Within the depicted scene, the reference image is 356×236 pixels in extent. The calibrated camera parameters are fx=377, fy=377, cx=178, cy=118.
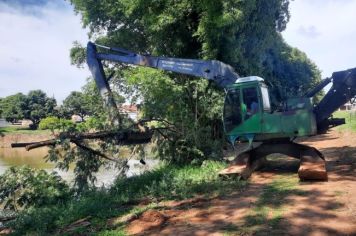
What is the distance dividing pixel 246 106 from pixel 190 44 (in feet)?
29.8

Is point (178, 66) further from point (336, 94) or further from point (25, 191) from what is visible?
point (25, 191)

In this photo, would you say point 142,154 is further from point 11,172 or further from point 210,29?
point 210,29

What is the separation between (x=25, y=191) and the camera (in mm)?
11945

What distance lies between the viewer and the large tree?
14.2m

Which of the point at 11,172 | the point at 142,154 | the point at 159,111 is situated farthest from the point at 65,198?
the point at 159,111

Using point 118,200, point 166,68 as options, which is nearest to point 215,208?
point 118,200

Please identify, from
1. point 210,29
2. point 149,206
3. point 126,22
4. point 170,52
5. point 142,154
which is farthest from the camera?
point 126,22

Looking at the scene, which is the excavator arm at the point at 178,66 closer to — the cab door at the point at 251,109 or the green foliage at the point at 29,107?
the cab door at the point at 251,109

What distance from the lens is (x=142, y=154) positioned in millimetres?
13930

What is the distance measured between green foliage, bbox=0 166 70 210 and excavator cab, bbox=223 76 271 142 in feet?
19.1

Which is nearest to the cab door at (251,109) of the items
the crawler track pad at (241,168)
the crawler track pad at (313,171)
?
the crawler track pad at (241,168)

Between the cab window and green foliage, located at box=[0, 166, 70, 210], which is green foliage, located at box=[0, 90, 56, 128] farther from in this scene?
the cab window

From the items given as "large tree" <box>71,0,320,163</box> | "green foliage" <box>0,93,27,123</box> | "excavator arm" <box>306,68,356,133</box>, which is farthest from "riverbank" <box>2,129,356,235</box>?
"green foliage" <box>0,93,27,123</box>

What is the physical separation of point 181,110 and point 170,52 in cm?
616
